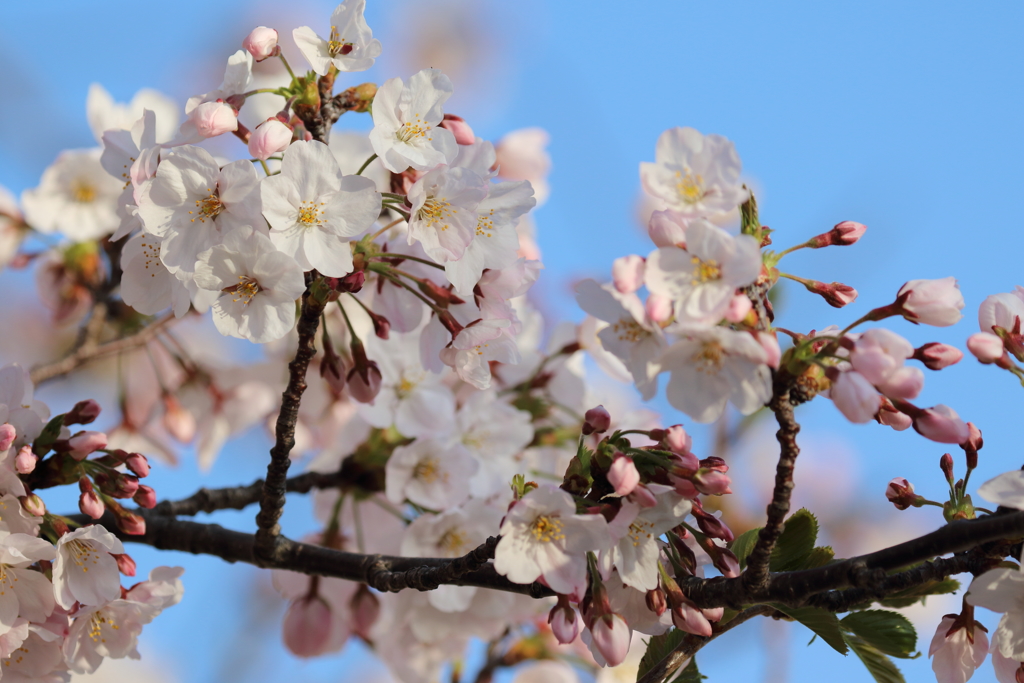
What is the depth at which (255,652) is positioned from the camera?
11.5 ft

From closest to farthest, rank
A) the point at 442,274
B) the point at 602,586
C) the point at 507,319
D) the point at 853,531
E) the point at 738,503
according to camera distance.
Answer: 1. the point at 602,586
2. the point at 507,319
3. the point at 442,274
4. the point at 738,503
5. the point at 853,531

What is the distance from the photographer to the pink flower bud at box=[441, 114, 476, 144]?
1698mm

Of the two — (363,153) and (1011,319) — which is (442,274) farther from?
(1011,319)

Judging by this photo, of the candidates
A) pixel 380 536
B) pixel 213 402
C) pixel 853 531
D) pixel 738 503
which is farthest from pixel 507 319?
pixel 853 531

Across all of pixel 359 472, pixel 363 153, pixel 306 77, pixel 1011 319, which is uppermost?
pixel 363 153

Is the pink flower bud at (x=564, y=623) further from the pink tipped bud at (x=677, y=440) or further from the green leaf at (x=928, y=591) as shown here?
the green leaf at (x=928, y=591)

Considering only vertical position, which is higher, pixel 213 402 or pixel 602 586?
pixel 213 402

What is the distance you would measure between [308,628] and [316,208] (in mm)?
1573

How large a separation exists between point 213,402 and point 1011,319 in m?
2.63

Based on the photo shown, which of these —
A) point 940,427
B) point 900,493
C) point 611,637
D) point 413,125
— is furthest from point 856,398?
point 413,125

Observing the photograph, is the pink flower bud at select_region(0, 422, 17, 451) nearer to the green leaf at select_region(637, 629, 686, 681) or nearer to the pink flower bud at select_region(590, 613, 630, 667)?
the pink flower bud at select_region(590, 613, 630, 667)

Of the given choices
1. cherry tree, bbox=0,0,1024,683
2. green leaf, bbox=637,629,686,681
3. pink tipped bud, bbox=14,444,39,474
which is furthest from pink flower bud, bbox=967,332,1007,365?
pink tipped bud, bbox=14,444,39,474

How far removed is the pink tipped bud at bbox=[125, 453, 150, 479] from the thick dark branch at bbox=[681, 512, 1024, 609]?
0.99 metres

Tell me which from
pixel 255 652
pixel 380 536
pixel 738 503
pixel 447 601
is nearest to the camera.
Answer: pixel 447 601
